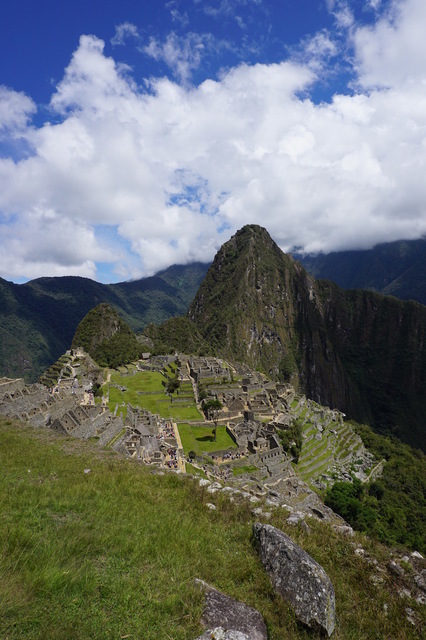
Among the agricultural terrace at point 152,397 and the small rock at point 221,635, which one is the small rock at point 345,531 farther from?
the agricultural terrace at point 152,397

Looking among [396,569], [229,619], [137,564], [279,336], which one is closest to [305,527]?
[396,569]

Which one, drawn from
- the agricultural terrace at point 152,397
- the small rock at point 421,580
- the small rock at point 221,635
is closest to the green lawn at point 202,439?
the agricultural terrace at point 152,397

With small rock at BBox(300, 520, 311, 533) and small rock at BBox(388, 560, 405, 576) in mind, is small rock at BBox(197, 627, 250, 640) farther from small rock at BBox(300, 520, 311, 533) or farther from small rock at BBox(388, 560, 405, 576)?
small rock at BBox(388, 560, 405, 576)

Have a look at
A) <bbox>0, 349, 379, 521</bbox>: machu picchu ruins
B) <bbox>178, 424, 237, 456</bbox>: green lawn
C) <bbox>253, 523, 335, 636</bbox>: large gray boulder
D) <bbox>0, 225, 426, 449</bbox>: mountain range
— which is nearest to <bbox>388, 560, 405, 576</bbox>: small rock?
<bbox>253, 523, 335, 636</bbox>: large gray boulder

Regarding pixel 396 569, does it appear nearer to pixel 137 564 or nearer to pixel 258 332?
pixel 137 564

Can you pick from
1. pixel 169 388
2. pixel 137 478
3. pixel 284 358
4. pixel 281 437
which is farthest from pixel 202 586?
pixel 284 358
